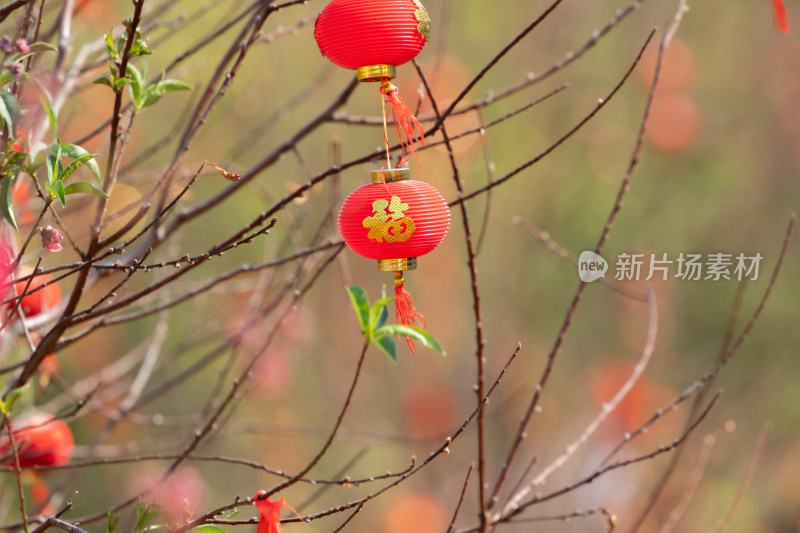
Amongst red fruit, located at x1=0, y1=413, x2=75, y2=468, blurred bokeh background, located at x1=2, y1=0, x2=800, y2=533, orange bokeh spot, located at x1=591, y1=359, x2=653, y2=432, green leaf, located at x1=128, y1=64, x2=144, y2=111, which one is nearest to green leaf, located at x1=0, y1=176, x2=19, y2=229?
green leaf, located at x1=128, y1=64, x2=144, y2=111

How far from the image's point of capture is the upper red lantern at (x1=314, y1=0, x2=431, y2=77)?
0.75 metres

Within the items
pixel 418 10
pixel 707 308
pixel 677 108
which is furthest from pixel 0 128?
pixel 707 308

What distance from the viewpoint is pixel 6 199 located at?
24.8 inches

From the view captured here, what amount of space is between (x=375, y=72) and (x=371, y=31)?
0.04 metres

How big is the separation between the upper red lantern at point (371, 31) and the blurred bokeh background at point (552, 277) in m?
2.68

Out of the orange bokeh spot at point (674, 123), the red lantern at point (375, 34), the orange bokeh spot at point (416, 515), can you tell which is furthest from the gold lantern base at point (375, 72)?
the orange bokeh spot at point (416, 515)

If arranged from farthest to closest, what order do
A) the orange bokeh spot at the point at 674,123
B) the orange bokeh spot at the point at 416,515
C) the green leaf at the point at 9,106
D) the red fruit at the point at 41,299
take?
the orange bokeh spot at the point at 416,515 < the orange bokeh spot at the point at 674,123 < the red fruit at the point at 41,299 < the green leaf at the point at 9,106

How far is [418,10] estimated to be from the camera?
763 mm

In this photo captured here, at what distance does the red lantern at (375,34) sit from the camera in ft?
2.45

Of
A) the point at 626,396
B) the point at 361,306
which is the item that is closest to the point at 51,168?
the point at 361,306

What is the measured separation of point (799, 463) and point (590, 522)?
1013 mm

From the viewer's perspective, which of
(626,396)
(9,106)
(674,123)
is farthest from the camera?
(626,396)

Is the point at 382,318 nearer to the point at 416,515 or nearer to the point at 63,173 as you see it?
the point at 63,173

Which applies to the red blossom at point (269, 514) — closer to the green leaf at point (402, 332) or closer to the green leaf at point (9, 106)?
the green leaf at point (402, 332)
